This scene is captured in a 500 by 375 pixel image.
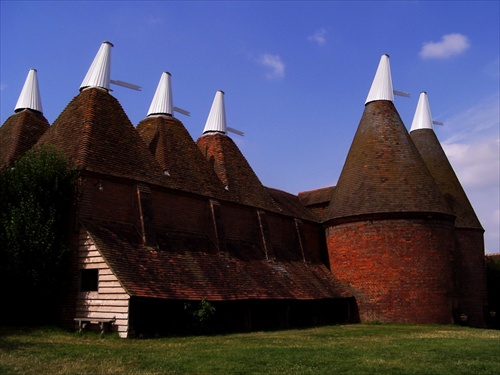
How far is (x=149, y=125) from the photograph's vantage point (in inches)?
1005

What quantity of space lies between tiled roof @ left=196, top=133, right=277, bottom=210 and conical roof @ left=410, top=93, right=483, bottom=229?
1034cm

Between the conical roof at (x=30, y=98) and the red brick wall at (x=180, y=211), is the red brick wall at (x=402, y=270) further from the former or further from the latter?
the conical roof at (x=30, y=98)

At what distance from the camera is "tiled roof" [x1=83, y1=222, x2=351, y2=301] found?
16.9m

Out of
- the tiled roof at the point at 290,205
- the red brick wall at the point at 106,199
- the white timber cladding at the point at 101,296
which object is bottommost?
the white timber cladding at the point at 101,296

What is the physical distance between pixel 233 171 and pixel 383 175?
707 centimetres

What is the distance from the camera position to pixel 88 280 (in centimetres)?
1758

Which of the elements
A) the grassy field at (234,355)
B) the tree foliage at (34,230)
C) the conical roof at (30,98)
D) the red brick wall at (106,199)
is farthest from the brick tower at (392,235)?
the conical roof at (30,98)

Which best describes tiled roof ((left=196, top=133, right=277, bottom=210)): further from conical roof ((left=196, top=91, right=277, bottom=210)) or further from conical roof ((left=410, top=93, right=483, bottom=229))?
conical roof ((left=410, top=93, right=483, bottom=229))

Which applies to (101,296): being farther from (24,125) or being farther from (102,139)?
(24,125)

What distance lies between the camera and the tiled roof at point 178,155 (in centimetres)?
2259

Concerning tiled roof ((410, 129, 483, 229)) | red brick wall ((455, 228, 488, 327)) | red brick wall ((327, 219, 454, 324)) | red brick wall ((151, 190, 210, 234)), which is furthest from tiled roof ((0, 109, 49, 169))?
red brick wall ((455, 228, 488, 327))

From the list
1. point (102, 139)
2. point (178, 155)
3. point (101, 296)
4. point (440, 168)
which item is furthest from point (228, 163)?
point (440, 168)

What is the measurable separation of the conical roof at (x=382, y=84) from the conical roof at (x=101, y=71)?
13.9 m

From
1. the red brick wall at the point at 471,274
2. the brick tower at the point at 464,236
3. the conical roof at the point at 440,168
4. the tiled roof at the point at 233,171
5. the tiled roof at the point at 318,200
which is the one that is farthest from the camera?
the tiled roof at the point at 318,200
